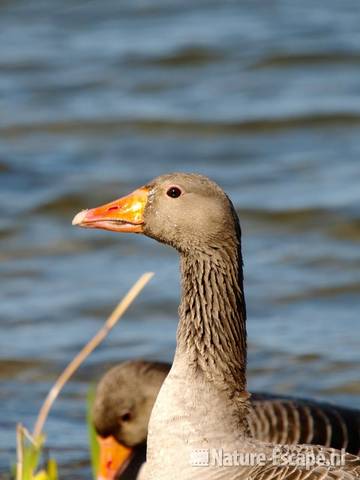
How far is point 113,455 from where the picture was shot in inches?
356

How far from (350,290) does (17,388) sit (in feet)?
12.0

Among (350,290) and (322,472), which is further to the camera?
(350,290)

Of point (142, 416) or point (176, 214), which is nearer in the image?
point (176, 214)

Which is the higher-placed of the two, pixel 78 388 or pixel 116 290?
pixel 116 290

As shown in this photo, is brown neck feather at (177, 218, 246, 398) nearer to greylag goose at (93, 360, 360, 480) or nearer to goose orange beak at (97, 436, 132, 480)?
greylag goose at (93, 360, 360, 480)

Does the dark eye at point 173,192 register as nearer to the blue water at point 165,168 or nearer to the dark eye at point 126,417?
the dark eye at point 126,417

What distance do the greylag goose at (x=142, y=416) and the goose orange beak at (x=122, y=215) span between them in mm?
2614

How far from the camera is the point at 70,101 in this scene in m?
18.7

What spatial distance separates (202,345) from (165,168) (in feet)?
31.6

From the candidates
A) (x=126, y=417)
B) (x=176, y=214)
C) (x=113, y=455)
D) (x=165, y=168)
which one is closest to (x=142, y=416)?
(x=126, y=417)

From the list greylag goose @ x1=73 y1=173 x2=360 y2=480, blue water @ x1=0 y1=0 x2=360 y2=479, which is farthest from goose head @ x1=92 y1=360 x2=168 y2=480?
greylag goose @ x1=73 y1=173 x2=360 y2=480

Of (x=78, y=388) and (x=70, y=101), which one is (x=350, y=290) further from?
(x=70, y=101)

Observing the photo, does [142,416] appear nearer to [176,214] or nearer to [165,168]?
[176,214]

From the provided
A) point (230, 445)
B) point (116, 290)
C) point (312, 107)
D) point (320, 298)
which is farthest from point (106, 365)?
point (312, 107)
